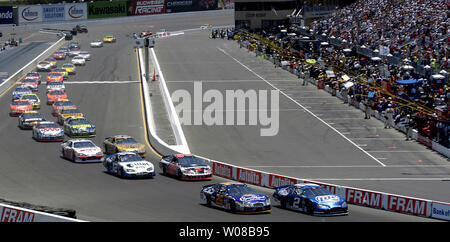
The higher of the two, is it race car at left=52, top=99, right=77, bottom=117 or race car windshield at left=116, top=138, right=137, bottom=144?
race car windshield at left=116, top=138, right=137, bottom=144

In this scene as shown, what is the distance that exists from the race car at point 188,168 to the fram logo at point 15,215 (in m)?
12.6

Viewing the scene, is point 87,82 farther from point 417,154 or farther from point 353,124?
point 417,154

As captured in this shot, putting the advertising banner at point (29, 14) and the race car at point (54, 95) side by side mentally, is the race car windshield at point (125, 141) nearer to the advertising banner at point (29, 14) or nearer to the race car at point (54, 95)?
the race car at point (54, 95)

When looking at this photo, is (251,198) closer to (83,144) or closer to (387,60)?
(83,144)

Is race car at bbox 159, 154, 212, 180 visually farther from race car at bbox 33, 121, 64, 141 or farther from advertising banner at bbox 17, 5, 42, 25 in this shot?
advertising banner at bbox 17, 5, 42, 25

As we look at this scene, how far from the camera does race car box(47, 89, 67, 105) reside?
193 ft

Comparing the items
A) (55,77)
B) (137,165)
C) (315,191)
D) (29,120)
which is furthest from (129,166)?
(55,77)

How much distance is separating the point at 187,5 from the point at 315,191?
12672cm

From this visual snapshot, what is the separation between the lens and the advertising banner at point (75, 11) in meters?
132

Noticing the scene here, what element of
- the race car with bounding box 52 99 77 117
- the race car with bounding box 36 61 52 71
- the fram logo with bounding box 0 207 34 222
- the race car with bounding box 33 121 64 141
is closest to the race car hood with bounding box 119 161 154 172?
the race car with bounding box 33 121 64 141

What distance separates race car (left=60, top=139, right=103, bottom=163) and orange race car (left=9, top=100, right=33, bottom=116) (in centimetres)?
1588

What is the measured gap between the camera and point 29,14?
12706 cm
